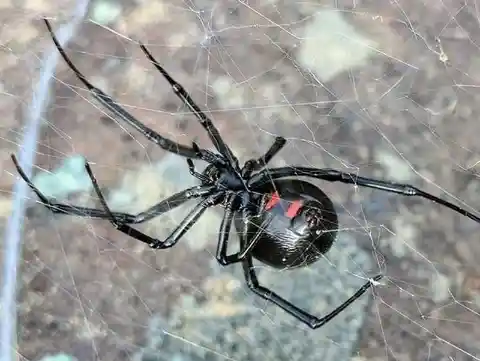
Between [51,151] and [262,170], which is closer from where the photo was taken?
[262,170]

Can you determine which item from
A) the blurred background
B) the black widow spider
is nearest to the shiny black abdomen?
the black widow spider

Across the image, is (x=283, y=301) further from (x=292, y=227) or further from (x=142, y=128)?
(x=142, y=128)

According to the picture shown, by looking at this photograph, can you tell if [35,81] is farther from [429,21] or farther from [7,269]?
[429,21]

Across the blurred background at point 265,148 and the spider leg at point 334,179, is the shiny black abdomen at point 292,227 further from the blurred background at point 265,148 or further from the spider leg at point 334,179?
the blurred background at point 265,148

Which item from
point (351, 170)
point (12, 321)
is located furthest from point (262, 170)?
point (12, 321)

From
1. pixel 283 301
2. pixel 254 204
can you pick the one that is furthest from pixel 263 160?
pixel 283 301

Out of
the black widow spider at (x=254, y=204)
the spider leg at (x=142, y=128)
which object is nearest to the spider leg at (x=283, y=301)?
the black widow spider at (x=254, y=204)
